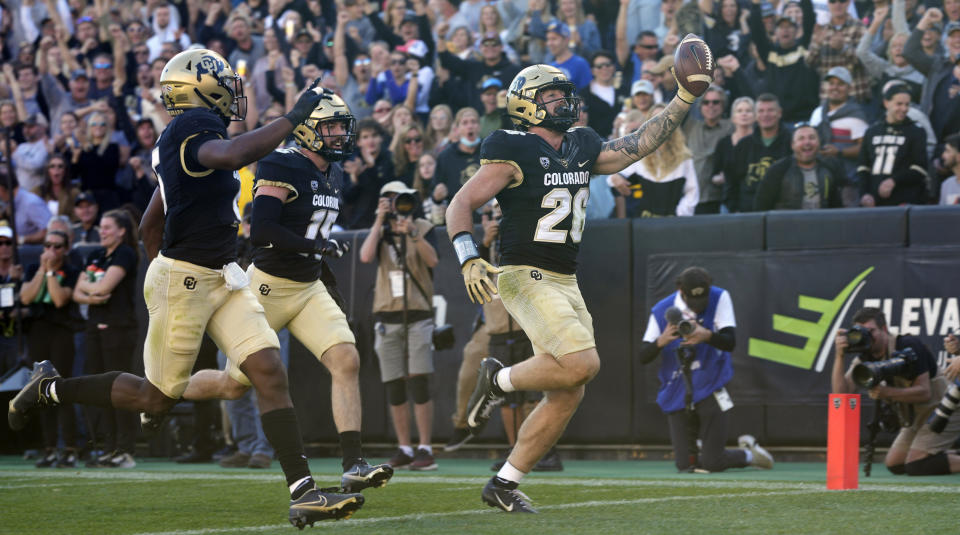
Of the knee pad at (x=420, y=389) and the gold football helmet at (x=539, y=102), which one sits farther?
the knee pad at (x=420, y=389)

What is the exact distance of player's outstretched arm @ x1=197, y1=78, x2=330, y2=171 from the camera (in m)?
5.51

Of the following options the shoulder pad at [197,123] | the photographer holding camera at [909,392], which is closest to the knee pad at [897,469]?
the photographer holding camera at [909,392]

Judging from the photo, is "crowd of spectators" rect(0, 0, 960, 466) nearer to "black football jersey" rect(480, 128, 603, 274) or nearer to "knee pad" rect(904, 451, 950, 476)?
"knee pad" rect(904, 451, 950, 476)

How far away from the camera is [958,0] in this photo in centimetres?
1148

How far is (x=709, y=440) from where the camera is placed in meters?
9.77

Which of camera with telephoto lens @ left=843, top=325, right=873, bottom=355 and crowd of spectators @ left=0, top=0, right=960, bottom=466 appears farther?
crowd of spectators @ left=0, top=0, right=960, bottom=466

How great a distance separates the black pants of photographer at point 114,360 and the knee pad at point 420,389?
2.30 m

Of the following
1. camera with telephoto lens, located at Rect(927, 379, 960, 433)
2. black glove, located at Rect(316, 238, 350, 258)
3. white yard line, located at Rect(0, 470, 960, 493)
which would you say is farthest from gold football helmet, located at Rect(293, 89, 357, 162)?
camera with telephoto lens, located at Rect(927, 379, 960, 433)

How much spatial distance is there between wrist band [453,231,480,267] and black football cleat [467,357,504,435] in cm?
70

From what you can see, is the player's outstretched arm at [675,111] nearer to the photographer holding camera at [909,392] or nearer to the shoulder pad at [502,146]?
the shoulder pad at [502,146]

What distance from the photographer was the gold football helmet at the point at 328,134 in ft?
24.0

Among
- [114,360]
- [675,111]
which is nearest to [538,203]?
[675,111]

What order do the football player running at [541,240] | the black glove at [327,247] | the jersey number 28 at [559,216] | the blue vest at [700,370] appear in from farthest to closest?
1. the blue vest at [700,370]
2. the black glove at [327,247]
3. the jersey number 28 at [559,216]
4. the football player running at [541,240]

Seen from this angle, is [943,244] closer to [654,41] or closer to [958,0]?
[958,0]
